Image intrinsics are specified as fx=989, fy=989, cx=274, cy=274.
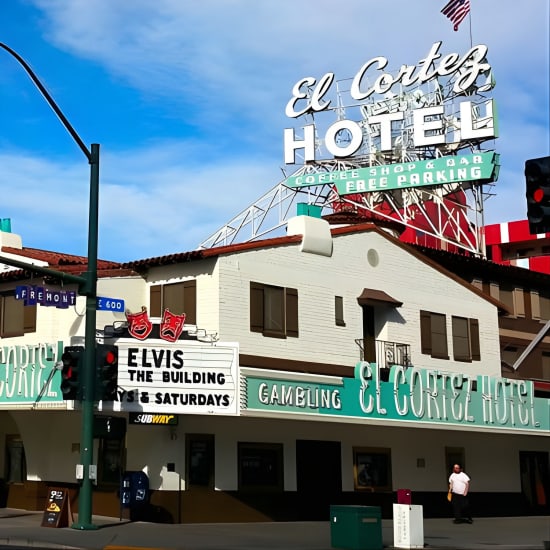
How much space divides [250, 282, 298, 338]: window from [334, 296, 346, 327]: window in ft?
5.68

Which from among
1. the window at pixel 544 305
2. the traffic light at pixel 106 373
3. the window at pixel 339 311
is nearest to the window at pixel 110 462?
the traffic light at pixel 106 373

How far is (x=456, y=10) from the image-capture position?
5181cm

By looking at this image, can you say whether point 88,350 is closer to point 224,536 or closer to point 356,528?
point 224,536

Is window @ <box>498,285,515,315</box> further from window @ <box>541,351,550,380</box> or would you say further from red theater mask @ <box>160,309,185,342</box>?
red theater mask @ <box>160,309,185,342</box>

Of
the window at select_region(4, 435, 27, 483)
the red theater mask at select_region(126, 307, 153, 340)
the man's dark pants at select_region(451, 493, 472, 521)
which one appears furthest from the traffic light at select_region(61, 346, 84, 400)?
the man's dark pants at select_region(451, 493, 472, 521)

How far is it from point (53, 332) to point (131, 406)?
14.4 feet

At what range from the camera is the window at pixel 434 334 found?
106 feet

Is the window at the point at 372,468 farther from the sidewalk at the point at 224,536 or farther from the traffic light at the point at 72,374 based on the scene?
the traffic light at the point at 72,374

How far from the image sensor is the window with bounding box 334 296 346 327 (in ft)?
96.9

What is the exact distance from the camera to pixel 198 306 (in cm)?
2675

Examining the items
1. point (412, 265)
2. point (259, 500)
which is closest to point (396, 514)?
point (259, 500)

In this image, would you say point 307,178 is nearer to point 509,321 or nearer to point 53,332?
point 509,321

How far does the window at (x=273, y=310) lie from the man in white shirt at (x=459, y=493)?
5.98 metres

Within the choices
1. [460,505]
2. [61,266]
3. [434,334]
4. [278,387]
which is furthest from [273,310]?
[460,505]
